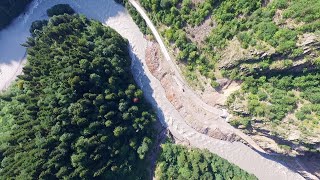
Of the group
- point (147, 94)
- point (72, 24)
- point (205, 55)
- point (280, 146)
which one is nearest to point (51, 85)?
point (72, 24)

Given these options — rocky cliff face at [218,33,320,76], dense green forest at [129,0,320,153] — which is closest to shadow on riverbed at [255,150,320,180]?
dense green forest at [129,0,320,153]

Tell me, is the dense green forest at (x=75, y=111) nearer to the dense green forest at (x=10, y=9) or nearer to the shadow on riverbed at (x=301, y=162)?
the dense green forest at (x=10, y=9)

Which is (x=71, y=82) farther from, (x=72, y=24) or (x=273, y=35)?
(x=273, y=35)

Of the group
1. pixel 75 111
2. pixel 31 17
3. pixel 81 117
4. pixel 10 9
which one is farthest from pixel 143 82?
pixel 10 9

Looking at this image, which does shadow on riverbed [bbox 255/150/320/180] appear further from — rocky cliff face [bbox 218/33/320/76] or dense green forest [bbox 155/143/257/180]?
rocky cliff face [bbox 218/33/320/76]

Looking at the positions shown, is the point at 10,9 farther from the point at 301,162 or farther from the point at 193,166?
the point at 301,162

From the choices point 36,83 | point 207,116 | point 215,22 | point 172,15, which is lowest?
point 207,116
